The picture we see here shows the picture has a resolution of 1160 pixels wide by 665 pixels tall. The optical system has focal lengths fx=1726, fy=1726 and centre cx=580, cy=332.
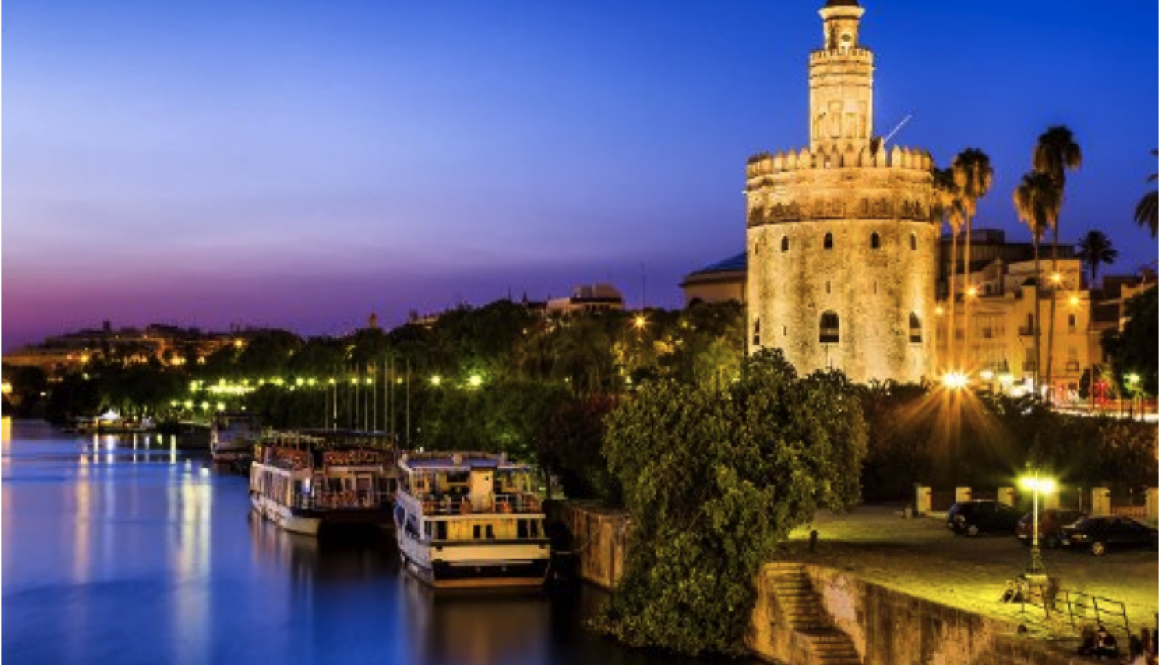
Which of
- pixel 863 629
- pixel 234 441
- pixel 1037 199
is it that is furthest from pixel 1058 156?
pixel 234 441

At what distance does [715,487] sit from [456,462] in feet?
54.8

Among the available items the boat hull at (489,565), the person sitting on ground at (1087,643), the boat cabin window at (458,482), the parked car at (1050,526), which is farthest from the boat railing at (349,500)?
the person sitting on ground at (1087,643)

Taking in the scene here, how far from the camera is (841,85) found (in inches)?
2255

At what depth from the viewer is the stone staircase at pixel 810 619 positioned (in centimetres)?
3036

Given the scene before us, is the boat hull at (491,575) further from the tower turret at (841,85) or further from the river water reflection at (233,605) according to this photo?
the tower turret at (841,85)

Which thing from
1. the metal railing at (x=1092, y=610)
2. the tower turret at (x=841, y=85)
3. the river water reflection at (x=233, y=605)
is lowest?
the river water reflection at (x=233, y=605)

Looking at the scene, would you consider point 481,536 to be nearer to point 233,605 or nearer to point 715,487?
point 233,605

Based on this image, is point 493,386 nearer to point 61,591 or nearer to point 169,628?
point 61,591

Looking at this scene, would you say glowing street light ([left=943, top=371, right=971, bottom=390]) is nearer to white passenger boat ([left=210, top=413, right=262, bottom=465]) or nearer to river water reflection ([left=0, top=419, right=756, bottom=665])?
river water reflection ([left=0, top=419, right=756, bottom=665])

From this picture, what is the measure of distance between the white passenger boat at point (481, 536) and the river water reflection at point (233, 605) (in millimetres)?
911

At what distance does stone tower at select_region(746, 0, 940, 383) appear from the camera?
57.1 m

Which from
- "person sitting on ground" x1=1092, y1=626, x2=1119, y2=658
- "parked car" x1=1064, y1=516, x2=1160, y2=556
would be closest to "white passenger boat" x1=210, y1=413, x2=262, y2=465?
"parked car" x1=1064, y1=516, x2=1160, y2=556

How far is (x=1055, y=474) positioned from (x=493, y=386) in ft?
104

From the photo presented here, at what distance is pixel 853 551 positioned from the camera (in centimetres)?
3512
